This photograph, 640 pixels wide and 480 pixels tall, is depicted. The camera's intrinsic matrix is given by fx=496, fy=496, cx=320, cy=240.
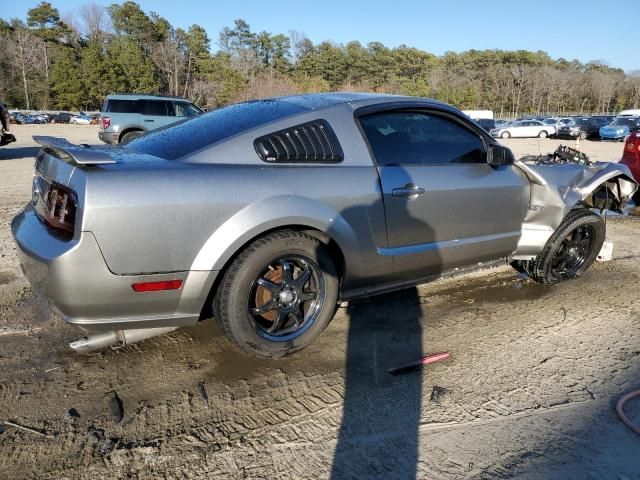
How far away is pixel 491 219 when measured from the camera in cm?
377

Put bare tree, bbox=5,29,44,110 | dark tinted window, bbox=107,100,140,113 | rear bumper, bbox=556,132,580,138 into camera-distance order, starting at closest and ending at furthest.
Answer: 1. dark tinted window, bbox=107,100,140,113
2. rear bumper, bbox=556,132,580,138
3. bare tree, bbox=5,29,44,110

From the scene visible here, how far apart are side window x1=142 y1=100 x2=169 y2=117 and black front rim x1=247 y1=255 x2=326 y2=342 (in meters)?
13.7

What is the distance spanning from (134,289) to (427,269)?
6.55 ft

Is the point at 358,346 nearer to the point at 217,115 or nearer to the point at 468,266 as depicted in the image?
the point at 468,266

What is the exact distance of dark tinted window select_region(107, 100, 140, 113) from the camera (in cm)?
1494

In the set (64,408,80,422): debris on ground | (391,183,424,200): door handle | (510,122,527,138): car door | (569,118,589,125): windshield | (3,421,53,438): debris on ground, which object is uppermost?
(569,118,589,125): windshield

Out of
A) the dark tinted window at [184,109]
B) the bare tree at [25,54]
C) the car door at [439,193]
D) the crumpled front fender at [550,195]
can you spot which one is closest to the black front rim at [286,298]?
the car door at [439,193]

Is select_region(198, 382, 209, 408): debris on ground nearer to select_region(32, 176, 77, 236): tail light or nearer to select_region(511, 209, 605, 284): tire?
select_region(32, 176, 77, 236): tail light

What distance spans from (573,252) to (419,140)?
202 cm

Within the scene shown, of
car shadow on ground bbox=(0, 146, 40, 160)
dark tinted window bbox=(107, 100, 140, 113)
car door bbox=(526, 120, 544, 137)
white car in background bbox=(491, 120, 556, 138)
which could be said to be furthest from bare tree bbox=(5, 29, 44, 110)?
car door bbox=(526, 120, 544, 137)

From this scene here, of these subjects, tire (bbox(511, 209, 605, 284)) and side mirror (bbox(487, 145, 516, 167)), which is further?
tire (bbox(511, 209, 605, 284))

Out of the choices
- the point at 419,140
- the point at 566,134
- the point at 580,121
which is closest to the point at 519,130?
the point at 580,121

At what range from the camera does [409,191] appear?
3.24 meters

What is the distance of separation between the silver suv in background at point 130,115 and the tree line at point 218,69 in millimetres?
44178
